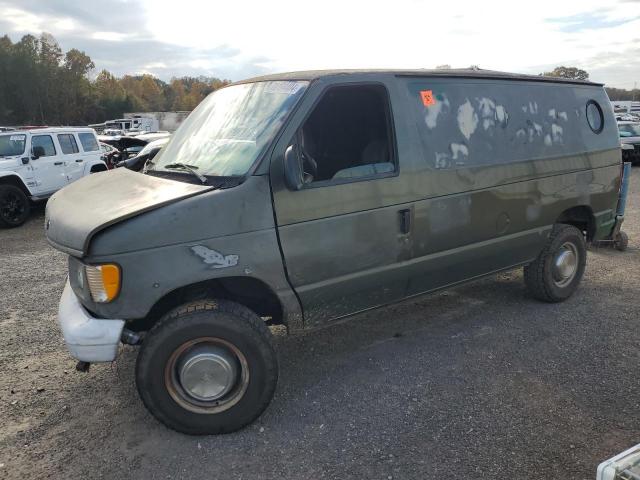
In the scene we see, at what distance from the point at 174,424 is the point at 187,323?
64 centimetres

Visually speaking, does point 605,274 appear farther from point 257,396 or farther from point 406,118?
point 257,396

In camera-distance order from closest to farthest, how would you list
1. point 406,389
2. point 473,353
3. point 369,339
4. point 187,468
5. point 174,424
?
1. point 187,468
2. point 174,424
3. point 406,389
4. point 473,353
5. point 369,339

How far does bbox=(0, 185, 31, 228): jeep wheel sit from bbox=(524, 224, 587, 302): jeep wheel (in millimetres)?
9811

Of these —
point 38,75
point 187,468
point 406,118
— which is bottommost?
point 187,468

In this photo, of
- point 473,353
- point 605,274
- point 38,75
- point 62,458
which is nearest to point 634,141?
point 605,274

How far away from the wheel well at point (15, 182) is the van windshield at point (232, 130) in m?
8.04

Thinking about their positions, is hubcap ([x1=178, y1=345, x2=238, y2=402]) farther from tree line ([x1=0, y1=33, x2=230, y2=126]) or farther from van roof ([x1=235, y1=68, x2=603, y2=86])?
tree line ([x1=0, y1=33, x2=230, y2=126])

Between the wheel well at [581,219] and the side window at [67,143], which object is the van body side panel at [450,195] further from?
the side window at [67,143]

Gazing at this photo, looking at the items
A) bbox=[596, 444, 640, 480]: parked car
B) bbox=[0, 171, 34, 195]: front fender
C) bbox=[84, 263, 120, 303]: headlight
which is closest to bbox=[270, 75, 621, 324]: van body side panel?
bbox=[84, 263, 120, 303]: headlight

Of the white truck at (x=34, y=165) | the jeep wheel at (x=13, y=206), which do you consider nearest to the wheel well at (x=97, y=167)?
the white truck at (x=34, y=165)

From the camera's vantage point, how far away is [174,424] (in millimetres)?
2969

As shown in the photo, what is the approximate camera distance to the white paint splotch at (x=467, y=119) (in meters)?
3.90

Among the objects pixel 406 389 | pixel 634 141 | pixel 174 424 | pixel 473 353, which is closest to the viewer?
pixel 174 424

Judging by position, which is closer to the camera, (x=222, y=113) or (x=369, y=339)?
(x=222, y=113)
